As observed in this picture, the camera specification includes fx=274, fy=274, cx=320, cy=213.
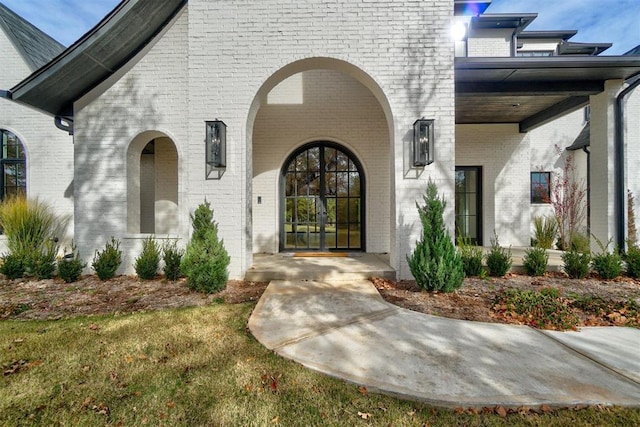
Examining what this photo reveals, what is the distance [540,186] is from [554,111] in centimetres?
337

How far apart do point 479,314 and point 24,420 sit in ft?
14.1

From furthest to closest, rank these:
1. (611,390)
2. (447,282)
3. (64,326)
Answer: (447,282)
(64,326)
(611,390)

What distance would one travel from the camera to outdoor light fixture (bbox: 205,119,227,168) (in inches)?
186

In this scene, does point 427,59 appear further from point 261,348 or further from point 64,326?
point 64,326

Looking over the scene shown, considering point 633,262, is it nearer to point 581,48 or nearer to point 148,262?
point 148,262

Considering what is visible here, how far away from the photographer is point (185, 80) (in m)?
5.29

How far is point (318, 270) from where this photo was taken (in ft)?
16.2

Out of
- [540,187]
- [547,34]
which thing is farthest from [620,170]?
[547,34]

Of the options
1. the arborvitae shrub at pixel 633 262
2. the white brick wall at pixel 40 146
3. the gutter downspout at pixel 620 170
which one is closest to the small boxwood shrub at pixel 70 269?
the white brick wall at pixel 40 146

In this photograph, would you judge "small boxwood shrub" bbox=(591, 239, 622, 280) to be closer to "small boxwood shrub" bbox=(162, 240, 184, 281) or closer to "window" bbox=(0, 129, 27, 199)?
"small boxwood shrub" bbox=(162, 240, 184, 281)

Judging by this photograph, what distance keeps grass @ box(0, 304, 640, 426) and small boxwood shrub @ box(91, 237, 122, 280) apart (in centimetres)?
215

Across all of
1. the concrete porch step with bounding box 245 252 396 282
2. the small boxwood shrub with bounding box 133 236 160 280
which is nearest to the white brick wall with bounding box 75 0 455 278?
the concrete porch step with bounding box 245 252 396 282

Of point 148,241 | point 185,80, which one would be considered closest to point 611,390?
point 148,241

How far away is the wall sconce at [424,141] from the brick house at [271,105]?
3cm
